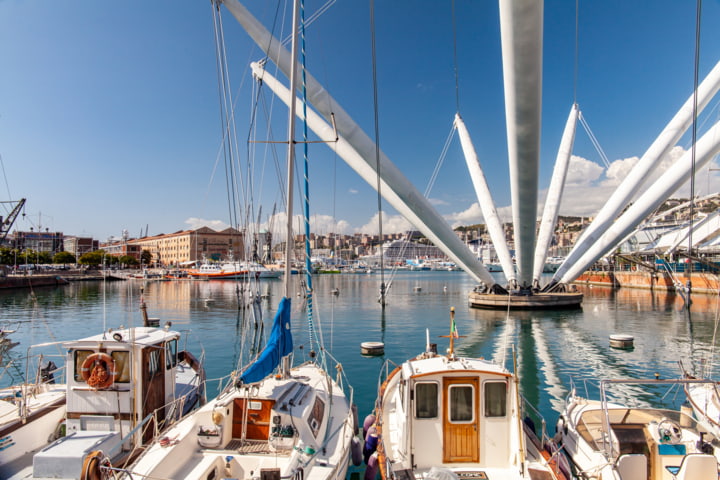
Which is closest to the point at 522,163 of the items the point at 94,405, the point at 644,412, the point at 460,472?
the point at 644,412

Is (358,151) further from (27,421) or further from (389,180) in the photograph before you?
(27,421)

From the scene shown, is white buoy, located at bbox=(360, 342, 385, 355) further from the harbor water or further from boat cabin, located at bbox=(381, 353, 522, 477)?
boat cabin, located at bbox=(381, 353, 522, 477)

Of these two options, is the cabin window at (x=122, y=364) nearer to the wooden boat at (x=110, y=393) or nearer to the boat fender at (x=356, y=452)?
the wooden boat at (x=110, y=393)

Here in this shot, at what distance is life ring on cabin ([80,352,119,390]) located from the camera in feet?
20.9

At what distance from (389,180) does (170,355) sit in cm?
1613

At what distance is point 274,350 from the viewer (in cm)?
686

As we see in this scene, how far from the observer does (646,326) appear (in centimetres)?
2450

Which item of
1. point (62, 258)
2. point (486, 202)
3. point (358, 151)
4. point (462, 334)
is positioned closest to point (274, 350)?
point (358, 151)

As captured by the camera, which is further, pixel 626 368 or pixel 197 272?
pixel 197 272

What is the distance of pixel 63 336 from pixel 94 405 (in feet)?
64.2

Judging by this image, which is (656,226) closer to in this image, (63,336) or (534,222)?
(534,222)

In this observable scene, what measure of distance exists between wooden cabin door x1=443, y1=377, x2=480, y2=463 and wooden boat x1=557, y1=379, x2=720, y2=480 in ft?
6.30

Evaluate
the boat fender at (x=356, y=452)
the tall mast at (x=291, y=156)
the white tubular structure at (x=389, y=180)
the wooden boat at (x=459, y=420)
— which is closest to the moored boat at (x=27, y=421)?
the tall mast at (x=291, y=156)

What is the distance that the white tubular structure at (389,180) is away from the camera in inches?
805
